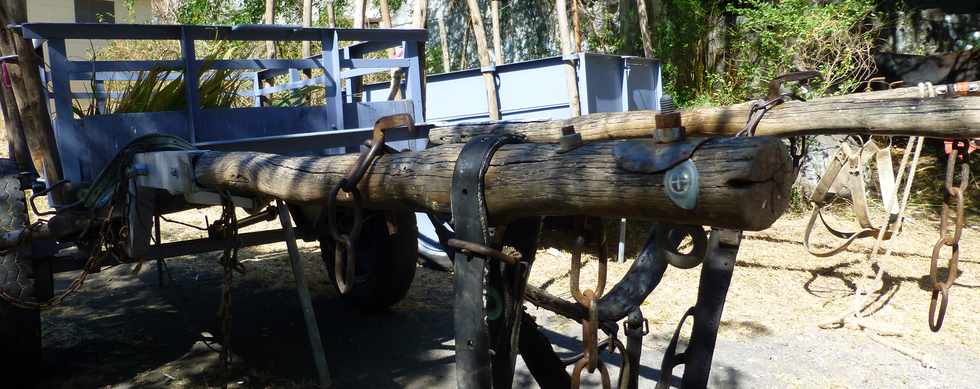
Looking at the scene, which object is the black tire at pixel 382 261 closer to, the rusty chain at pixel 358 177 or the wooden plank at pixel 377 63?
the wooden plank at pixel 377 63

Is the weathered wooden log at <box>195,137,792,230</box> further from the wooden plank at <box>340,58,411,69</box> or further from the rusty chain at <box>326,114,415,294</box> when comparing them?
the wooden plank at <box>340,58,411,69</box>

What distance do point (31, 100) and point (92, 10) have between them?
16.6 metres

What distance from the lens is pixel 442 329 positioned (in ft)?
16.9

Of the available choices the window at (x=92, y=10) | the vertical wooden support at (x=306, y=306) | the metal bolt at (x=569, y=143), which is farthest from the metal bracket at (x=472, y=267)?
the window at (x=92, y=10)

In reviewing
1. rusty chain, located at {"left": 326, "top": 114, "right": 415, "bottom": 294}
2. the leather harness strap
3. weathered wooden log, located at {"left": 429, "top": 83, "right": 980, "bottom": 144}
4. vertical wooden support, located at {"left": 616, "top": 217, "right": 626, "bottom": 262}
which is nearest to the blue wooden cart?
rusty chain, located at {"left": 326, "top": 114, "right": 415, "bottom": 294}

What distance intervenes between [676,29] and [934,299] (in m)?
7.40

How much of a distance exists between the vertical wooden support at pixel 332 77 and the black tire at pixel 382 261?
64 cm

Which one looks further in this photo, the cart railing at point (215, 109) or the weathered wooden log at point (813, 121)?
the cart railing at point (215, 109)

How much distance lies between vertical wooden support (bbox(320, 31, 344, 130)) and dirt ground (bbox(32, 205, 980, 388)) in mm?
1349

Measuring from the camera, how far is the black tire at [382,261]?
502 cm

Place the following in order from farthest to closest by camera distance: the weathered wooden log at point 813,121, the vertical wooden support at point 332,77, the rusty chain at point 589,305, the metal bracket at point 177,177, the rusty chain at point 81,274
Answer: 1. the vertical wooden support at point 332,77
2. the rusty chain at point 81,274
3. the metal bracket at point 177,177
4. the weathered wooden log at point 813,121
5. the rusty chain at point 589,305

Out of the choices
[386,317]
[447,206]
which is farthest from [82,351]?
[447,206]

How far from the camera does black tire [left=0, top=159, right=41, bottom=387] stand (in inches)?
150

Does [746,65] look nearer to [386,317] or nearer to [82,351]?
[386,317]
